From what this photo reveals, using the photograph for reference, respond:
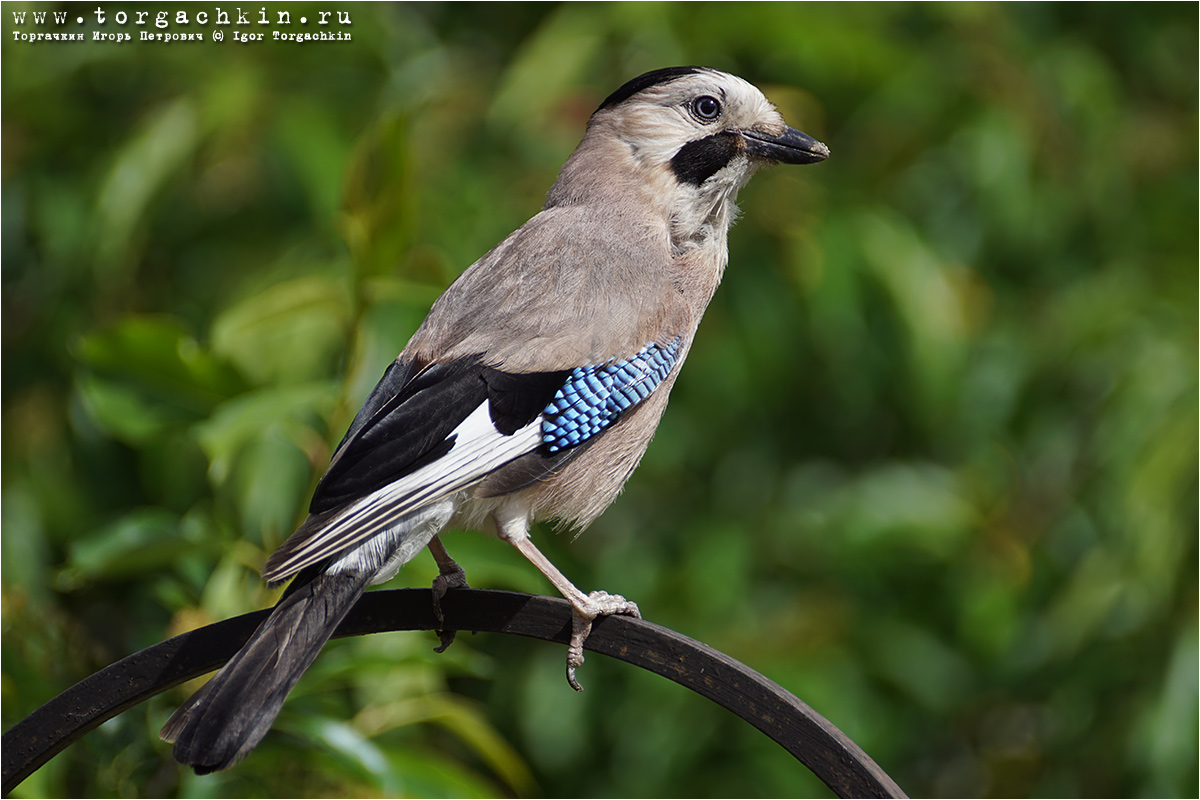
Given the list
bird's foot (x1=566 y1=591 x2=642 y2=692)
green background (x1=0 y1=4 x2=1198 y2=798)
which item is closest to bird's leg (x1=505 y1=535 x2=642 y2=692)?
bird's foot (x1=566 y1=591 x2=642 y2=692)

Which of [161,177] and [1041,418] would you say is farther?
[1041,418]

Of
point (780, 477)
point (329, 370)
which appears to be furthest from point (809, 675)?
point (329, 370)

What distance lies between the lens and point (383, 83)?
3326 mm

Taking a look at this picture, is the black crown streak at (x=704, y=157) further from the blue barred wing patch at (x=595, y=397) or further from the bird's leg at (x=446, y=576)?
the bird's leg at (x=446, y=576)

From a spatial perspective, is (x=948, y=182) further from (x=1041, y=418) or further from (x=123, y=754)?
(x=123, y=754)

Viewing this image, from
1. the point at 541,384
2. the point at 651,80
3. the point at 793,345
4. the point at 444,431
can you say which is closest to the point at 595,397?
the point at 541,384

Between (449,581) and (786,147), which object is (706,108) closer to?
(786,147)

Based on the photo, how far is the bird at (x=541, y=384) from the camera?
158 centimetres

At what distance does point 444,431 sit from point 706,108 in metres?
0.88

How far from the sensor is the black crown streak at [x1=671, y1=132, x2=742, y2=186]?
224 cm

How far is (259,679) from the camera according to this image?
1475 millimetres

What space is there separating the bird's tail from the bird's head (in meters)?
1.01

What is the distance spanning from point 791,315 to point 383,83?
4.36ft

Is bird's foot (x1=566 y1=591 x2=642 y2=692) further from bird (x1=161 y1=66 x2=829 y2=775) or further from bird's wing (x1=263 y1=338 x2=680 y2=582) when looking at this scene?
bird's wing (x1=263 y1=338 x2=680 y2=582)
